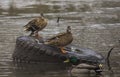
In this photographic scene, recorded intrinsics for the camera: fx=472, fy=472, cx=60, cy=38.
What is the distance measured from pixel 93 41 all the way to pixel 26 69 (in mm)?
5193

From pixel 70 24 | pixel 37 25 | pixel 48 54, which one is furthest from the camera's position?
pixel 70 24

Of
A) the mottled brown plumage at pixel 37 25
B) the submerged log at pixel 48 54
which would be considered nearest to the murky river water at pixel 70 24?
the submerged log at pixel 48 54

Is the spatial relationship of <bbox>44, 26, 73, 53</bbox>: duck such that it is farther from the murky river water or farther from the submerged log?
the murky river water

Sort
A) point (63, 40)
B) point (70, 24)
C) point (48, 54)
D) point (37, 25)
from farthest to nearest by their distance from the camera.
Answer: point (70, 24)
point (37, 25)
point (48, 54)
point (63, 40)

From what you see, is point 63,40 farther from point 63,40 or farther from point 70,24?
point 70,24

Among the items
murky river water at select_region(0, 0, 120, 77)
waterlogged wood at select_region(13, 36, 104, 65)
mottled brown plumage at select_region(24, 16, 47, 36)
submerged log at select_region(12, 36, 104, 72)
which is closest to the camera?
submerged log at select_region(12, 36, 104, 72)

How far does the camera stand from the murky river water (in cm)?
1384

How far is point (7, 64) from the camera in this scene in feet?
47.2

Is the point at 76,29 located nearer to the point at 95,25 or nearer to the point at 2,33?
the point at 95,25

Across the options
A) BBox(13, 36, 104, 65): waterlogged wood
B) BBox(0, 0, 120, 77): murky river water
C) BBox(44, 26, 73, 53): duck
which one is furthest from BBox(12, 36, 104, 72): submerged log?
BBox(0, 0, 120, 77): murky river water

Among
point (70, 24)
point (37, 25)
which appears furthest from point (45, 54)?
point (70, 24)

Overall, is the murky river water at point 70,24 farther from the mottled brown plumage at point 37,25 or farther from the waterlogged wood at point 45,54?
the mottled brown plumage at point 37,25

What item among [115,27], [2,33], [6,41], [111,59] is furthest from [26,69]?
[115,27]

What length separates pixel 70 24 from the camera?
2306cm
